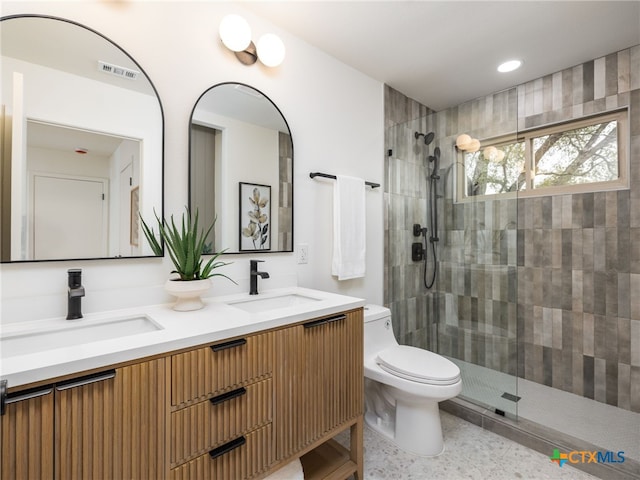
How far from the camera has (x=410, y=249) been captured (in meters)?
2.51

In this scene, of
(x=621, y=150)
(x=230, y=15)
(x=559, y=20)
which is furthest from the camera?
(x=621, y=150)

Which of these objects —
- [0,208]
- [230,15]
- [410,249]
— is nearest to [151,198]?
[0,208]

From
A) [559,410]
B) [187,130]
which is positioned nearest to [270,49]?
[187,130]

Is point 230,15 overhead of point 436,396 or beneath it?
overhead

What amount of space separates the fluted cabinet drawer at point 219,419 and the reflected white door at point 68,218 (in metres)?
0.74

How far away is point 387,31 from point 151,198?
5.32 ft

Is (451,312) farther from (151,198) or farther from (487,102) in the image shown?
(151,198)

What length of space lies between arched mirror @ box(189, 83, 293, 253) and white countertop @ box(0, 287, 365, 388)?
37 cm

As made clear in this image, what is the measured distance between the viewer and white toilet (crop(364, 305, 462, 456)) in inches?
61.6

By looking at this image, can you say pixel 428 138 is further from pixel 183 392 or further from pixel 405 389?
pixel 183 392

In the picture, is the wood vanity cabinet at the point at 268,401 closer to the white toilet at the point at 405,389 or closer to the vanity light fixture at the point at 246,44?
the white toilet at the point at 405,389

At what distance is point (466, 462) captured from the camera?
1598mm

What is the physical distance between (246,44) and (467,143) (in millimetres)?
1585

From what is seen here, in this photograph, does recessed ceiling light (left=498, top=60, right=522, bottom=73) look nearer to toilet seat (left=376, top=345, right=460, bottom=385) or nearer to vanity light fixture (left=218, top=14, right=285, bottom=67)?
vanity light fixture (left=218, top=14, right=285, bottom=67)
